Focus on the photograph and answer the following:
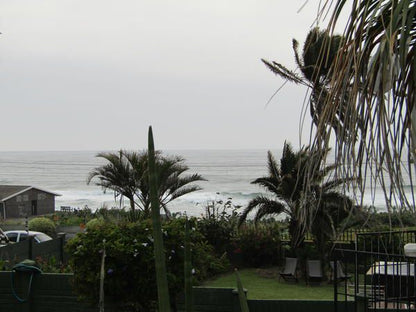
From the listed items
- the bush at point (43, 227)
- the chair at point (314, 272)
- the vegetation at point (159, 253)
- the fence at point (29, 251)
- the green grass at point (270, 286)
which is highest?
the vegetation at point (159, 253)

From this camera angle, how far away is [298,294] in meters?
13.5

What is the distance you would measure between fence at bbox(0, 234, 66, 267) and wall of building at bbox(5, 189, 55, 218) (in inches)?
936

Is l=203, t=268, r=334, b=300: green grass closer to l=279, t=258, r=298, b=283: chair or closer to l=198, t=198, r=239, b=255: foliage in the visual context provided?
l=279, t=258, r=298, b=283: chair

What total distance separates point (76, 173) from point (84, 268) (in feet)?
423

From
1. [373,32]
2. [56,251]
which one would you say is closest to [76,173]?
[56,251]

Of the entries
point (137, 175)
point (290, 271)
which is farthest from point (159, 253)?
point (137, 175)

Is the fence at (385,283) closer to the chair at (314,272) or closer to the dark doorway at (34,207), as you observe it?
the chair at (314,272)

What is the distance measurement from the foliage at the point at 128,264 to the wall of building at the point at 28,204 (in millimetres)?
31722

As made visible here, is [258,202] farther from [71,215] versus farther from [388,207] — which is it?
[71,215]

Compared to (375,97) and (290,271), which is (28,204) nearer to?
(290,271)

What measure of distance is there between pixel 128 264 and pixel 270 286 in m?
7.62

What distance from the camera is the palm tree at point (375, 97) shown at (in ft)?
6.88

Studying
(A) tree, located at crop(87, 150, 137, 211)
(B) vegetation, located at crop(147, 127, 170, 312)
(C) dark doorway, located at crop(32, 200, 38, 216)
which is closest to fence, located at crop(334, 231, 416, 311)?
(B) vegetation, located at crop(147, 127, 170, 312)

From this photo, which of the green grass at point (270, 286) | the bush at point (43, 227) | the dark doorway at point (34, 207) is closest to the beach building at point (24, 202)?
the dark doorway at point (34, 207)
